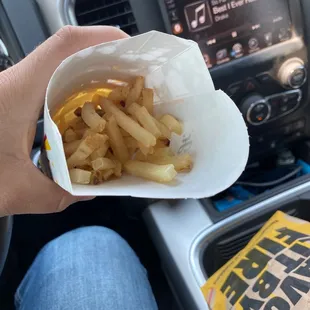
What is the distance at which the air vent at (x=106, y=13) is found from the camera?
3.03 feet

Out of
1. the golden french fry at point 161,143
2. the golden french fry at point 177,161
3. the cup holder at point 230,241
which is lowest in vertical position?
the cup holder at point 230,241

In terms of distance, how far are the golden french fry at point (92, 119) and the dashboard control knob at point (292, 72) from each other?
0.48 metres

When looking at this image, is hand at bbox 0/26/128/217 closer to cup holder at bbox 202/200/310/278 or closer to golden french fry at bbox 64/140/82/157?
golden french fry at bbox 64/140/82/157

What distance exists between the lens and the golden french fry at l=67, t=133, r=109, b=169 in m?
0.59

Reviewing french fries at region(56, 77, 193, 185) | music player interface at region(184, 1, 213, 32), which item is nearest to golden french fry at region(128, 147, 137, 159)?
french fries at region(56, 77, 193, 185)

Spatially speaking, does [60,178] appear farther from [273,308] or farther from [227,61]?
[227,61]

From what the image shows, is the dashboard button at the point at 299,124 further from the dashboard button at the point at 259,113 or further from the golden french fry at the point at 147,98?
the golden french fry at the point at 147,98

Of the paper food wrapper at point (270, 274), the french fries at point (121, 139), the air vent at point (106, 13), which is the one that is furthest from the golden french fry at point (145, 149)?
the air vent at point (106, 13)

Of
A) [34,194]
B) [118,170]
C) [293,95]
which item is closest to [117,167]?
[118,170]

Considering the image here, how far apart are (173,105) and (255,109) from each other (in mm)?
341

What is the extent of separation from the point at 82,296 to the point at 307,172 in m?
0.49

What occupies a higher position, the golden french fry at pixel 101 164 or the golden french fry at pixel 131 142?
the golden french fry at pixel 101 164

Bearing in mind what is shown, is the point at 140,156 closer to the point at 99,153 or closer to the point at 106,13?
the point at 99,153

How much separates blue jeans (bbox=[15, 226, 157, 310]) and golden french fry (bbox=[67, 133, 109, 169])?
1.21ft
